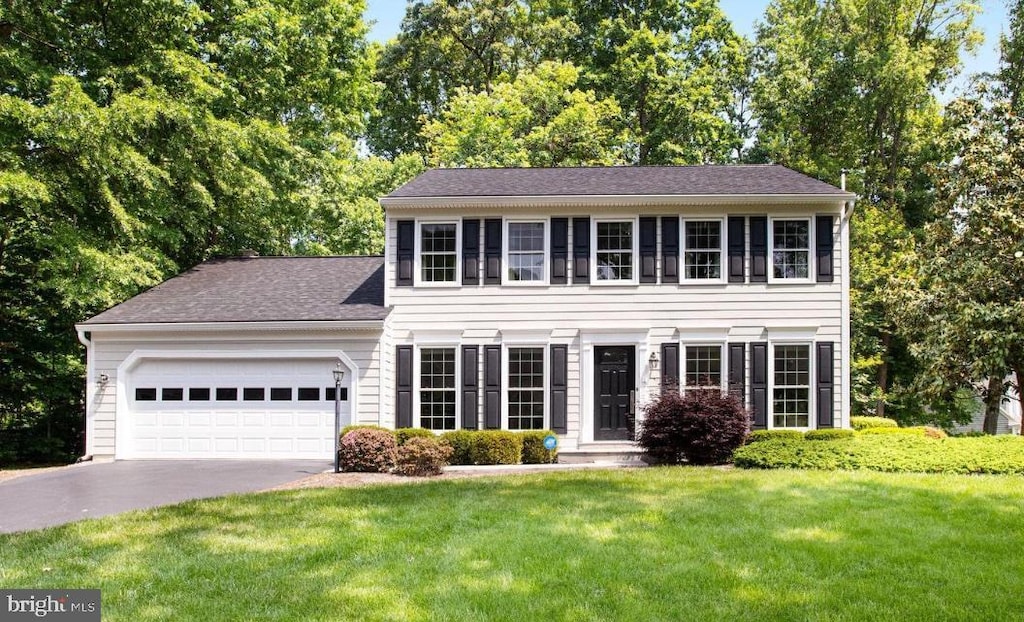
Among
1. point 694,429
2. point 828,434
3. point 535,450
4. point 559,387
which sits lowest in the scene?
point 535,450

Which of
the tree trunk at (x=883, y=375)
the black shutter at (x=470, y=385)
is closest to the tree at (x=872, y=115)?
the tree trunk at (x=883, y=375)

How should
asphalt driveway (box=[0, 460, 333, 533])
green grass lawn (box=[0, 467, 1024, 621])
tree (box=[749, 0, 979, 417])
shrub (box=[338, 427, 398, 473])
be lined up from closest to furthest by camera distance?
1. green grass lawn (box=[0, 467, 1024, 621])
2. asphalt driveway (box=[0, 460, 333, 533])
3. shrub (box=[338, 427, 398, 473])
4. tree (box=[749, 0, 979, 417])

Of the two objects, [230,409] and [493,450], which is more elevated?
[230,409]

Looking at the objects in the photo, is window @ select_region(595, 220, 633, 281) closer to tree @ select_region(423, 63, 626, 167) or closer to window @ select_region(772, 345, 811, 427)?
window @ select_region(772, 345, 811, 427)

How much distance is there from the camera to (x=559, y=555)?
7180mm

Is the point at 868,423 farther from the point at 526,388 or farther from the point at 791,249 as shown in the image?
the point at 526,388

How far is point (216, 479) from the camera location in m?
13.3

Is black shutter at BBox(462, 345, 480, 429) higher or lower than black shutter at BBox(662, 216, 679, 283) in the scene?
lower

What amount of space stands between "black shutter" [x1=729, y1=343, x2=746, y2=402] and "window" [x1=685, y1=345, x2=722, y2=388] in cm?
23

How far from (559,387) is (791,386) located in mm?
4672

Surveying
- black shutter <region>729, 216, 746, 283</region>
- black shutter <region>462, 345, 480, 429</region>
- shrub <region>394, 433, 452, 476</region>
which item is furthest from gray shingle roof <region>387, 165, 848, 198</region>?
shrub <region>394, 433, 452, 476</region>

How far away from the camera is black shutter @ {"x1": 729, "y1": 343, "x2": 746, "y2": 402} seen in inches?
658

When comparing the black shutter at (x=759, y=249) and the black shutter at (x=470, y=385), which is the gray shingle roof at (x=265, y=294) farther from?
the black shutter at (x=759, y=249)

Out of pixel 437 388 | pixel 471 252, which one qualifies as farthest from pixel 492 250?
pixel 437 388
